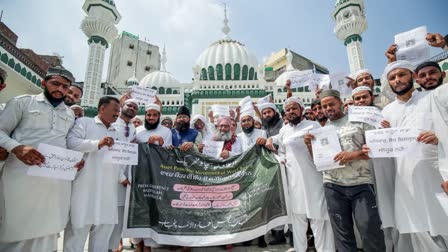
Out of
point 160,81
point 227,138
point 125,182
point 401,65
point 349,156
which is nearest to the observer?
point 349,156

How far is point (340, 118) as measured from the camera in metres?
2.54

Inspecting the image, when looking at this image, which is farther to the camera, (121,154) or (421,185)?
(121,154)

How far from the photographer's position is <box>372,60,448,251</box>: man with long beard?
1.99 metres

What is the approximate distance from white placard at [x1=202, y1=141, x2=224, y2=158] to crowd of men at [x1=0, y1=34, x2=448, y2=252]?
39.5 inches

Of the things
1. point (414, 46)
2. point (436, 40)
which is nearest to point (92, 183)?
point (436, 40)

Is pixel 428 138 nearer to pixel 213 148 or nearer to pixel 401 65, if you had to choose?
pixel 401 65

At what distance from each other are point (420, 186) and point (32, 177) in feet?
10.6

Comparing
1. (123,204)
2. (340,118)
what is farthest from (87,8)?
(340,118)

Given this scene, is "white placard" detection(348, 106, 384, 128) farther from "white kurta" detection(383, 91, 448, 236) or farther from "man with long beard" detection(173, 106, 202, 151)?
"man with long beard" detection(173, 106, 202, 151)

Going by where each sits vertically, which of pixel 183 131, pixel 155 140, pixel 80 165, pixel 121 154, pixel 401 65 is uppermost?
pixel 401 65

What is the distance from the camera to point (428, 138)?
6.27ft

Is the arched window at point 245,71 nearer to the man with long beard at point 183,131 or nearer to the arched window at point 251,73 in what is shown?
the arched window at point 251,73

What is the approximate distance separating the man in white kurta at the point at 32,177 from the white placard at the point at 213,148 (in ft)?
5.56

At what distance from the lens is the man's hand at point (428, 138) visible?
1907mm
